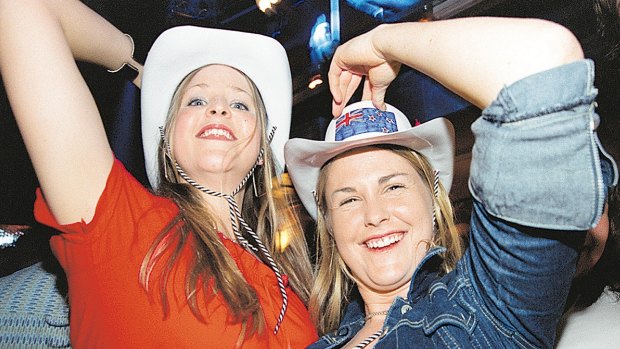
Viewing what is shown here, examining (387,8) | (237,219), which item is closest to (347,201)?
(237,219)

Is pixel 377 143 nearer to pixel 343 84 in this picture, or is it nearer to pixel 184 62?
pixel 343 84

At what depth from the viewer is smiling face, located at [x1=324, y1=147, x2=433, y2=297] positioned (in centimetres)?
174

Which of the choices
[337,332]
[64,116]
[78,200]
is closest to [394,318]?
[337,332]

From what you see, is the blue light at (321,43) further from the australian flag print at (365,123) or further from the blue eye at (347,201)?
the blue eye at (347,201)

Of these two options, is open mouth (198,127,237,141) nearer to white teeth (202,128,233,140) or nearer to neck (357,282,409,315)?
white teeth (202,128,233,140)

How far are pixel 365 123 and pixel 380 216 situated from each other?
36cm

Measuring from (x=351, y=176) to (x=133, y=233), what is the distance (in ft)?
2.60

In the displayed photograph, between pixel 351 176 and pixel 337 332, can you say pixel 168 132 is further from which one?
pixel 337 332

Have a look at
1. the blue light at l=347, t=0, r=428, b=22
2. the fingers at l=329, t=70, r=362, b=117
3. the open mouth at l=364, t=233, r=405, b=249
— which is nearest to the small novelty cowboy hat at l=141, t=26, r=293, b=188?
the fingers at l=329, t=70, r=362, b=117

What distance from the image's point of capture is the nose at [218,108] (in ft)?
6.24

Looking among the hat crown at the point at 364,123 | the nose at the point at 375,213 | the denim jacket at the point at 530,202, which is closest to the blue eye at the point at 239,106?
the hat crown at the point at 364,123

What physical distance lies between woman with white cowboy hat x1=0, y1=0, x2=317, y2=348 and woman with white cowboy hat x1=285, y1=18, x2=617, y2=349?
250mm

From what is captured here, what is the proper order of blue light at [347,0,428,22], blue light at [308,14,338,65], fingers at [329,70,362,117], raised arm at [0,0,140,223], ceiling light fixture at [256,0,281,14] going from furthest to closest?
blue light at [308,14,338,65] < ceiling light fixture at [256,0,281,14] < blue light at [347,0,428,22] < fingers at [329,70,362,117] < raised arm at [0,0,140,223]

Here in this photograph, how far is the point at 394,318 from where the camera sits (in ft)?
4.94
